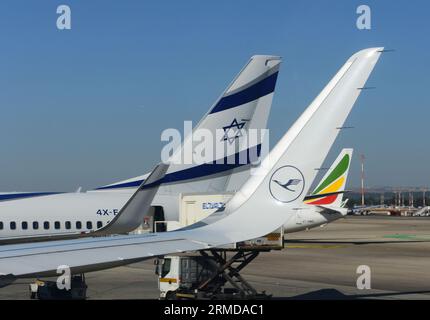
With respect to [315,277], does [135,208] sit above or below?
above

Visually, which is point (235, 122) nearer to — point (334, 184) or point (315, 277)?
point (315, 277)

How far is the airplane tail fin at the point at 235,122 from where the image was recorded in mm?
23953

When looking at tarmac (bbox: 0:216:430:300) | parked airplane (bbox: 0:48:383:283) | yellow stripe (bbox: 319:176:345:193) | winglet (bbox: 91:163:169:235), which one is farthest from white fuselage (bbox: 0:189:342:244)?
parked airplane (bbox: 0:48:383:283)

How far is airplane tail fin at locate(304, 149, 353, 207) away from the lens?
53.7m

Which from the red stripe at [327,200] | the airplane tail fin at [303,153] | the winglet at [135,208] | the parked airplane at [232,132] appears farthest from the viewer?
the red stripe at [327,200]

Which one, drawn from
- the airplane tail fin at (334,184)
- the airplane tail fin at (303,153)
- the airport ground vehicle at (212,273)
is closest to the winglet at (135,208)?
the airport ground vehicle at (212,273)

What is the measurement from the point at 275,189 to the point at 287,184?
0.16m

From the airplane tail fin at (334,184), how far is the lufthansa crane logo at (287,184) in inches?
1782

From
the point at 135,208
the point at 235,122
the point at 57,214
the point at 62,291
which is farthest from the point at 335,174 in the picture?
the point at 135,208

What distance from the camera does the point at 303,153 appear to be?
8.72 meters

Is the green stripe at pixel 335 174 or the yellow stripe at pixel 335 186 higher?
the green stripe at pixel 335 174

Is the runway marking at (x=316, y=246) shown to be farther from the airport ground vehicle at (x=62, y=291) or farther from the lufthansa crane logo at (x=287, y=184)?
the lufthansa crane logo at (x=287, y=184)
